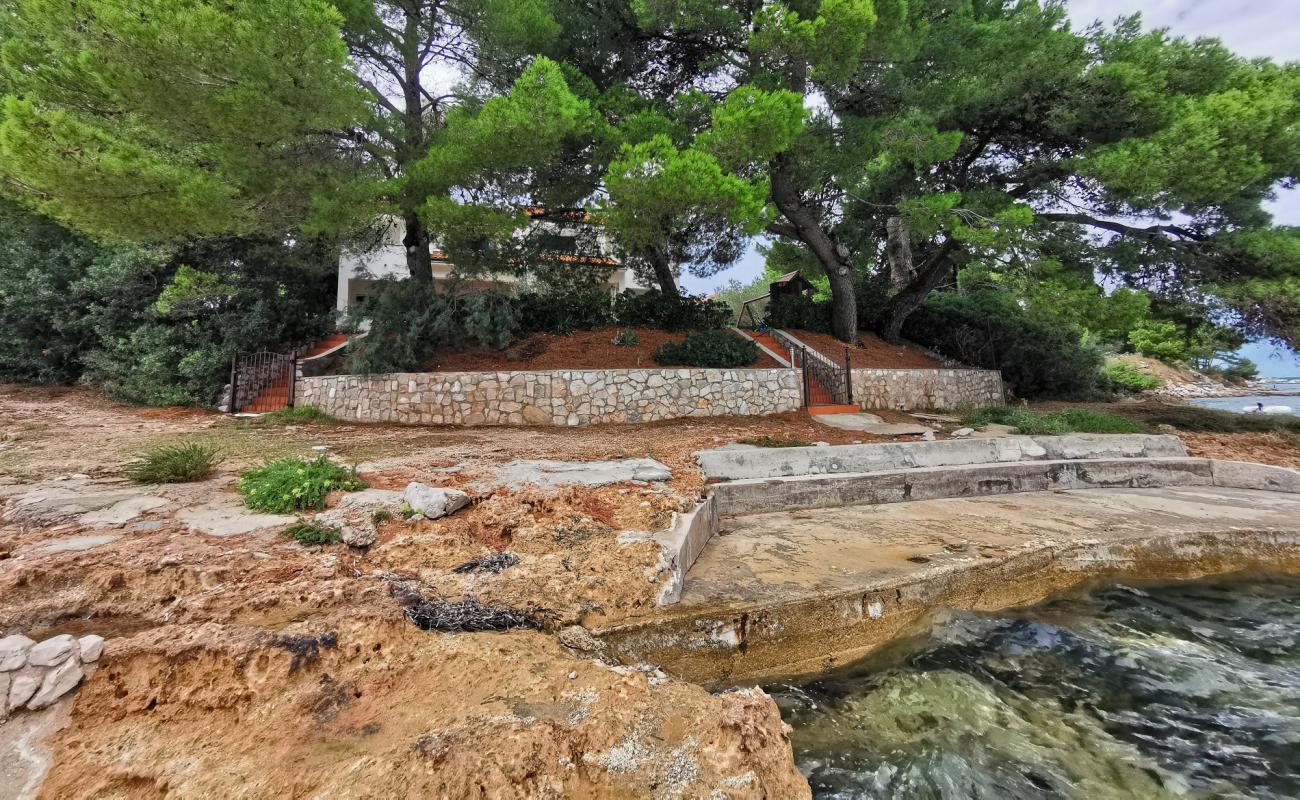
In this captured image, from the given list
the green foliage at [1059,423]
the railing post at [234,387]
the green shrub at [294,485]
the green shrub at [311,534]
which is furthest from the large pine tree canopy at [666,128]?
the green shrub at [311,534]

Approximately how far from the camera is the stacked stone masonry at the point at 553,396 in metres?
9.54

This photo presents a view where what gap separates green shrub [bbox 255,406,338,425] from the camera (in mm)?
9258

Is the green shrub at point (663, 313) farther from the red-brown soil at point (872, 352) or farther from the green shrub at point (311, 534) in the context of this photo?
the green shrub at point (311, 534)

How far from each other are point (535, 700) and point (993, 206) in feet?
42.4

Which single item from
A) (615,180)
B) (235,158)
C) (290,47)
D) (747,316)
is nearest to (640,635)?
(615,180)

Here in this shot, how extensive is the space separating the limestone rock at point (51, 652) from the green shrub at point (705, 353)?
9.19m

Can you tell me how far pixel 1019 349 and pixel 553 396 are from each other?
44.6ft

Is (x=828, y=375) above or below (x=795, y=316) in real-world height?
below

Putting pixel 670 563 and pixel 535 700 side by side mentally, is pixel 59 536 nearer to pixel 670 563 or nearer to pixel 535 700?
pixel 535 700

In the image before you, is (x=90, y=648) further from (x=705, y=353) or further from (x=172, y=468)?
(x=705, y=353)

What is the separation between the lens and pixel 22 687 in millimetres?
1659

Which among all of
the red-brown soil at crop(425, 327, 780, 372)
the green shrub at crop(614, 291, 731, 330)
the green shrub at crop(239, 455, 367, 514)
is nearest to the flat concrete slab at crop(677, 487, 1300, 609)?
the green shrub at crop(239, 455, 367, 514)

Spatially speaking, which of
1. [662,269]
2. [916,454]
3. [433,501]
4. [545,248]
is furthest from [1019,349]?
[433,501]

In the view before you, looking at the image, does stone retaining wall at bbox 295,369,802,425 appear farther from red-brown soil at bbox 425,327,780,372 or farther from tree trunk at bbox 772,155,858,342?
tree trunk at bbox 772,155,858,342
